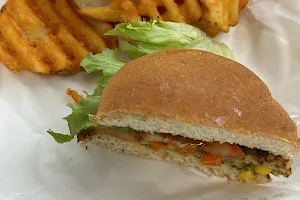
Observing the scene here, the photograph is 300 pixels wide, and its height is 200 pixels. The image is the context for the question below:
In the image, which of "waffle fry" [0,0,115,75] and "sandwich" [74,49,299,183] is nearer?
"sandwich" [74,49,299,183]

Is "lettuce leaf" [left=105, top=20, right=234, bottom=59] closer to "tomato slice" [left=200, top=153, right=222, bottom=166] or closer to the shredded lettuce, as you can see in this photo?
the shredded lettuce

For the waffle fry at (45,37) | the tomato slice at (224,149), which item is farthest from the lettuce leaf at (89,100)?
the tomato slice at (224,149)

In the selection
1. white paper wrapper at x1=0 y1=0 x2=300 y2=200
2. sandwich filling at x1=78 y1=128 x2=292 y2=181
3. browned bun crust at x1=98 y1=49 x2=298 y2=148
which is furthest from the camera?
white paper wrapper at x1=0 y1=0 x2=300 y2=200

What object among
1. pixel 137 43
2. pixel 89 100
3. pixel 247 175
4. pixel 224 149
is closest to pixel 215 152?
pixel 224 149

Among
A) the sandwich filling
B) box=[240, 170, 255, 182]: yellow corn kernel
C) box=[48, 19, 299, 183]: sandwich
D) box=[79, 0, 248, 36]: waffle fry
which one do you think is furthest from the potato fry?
box=[240, 170, 255, 182]: yellow corn kernel

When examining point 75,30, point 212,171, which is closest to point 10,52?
point 75,30

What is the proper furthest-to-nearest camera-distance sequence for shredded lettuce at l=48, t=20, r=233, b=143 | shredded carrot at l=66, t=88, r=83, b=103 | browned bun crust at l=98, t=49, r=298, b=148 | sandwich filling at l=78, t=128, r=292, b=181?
1. shredded carrot at l=66, t=88, r=83, b=103
2. shredded lettuce at l=48, t=20, r=233, b=143
3. sandwich filling at l=78, t=128, r=292, b=181
4. browned bun crust at l=98, t=49, r=298, b=148

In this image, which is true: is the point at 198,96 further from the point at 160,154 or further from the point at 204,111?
the point at 160,154

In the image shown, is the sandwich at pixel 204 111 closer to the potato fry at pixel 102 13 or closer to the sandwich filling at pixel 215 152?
the sandwich filling at pixel 215 152

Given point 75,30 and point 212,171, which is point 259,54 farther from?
point 75,30
